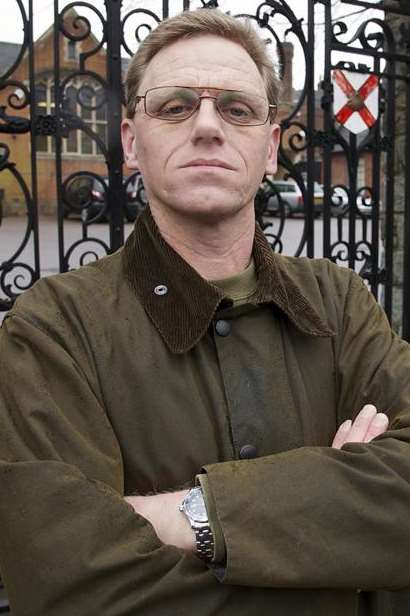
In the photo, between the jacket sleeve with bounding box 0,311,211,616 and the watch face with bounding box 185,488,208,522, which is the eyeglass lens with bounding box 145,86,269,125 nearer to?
the jacket sleeve with bounding box 0,311,211,616

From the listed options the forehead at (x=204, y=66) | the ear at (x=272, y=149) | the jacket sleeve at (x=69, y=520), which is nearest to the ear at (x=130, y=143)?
the forehead at (x=204, y=66)

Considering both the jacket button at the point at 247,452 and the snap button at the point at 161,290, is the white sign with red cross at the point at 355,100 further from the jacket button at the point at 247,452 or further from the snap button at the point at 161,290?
the jacket button at the point at 247,452

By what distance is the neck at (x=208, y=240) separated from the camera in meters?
1.75

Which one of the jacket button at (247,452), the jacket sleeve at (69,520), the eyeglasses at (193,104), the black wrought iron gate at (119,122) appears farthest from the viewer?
the black wrought iron gate at (119,122)

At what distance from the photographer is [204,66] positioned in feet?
5.69

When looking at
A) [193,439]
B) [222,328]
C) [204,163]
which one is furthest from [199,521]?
[204,163]

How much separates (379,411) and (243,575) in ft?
2.04

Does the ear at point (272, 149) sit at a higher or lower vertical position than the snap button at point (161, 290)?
higher

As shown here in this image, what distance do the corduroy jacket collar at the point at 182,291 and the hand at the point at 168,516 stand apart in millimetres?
342

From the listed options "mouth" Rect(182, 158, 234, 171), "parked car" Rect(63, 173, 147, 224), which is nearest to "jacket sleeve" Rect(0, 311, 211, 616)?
"mouth" Rect(182, 158, 234, 171)

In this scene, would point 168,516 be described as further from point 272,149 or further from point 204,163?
point 272,149

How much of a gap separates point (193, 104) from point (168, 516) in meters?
0.98

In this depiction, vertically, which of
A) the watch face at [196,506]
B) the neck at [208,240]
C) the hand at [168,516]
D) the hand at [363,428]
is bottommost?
the hand at [168,516]

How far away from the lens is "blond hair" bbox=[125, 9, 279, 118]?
1.78 meters
